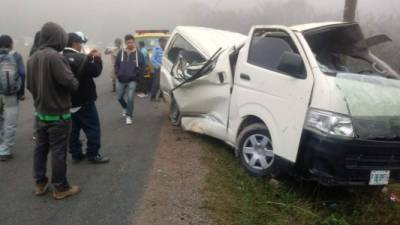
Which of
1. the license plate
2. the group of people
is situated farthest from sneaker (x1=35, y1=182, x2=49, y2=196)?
the license plate

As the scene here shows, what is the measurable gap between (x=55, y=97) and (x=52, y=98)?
3cm

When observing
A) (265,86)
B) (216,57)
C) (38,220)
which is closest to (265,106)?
(265,86)

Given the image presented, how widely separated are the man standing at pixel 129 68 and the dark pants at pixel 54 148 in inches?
136

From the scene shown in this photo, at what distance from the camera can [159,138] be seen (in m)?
7.54

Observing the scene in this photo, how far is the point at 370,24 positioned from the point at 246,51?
37.9 ft

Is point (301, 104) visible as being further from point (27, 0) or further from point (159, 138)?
point (27, 0)

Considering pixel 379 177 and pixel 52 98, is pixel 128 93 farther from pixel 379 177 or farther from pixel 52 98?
pixel 379 177

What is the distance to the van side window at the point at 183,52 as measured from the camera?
753 cm

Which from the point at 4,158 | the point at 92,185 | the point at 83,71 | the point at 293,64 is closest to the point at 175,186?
the point at 92,185

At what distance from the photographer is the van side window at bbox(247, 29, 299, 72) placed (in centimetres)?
528

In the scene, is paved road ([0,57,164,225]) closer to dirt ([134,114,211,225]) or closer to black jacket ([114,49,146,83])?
dirt ([134,114,211,225])

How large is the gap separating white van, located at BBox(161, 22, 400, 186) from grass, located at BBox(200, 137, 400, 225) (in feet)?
0.93

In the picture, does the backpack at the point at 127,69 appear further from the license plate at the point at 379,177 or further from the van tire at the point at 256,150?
the license plate at the point at 379,177

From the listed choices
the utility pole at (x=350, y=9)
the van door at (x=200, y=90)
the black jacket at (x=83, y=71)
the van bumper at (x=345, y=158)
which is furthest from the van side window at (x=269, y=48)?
the utility pole at (x=350, y=9)
